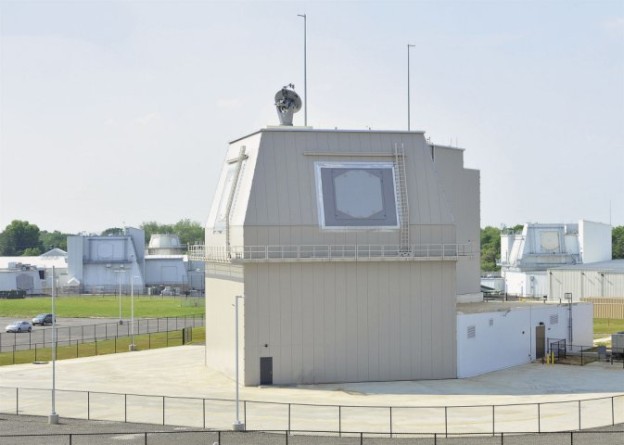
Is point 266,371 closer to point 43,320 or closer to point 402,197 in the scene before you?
point 402,197

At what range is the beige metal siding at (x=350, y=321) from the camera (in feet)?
163

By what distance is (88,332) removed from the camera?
3319 inches

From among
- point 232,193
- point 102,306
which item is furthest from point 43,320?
point 232,193

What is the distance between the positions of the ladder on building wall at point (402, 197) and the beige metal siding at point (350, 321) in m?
1.38

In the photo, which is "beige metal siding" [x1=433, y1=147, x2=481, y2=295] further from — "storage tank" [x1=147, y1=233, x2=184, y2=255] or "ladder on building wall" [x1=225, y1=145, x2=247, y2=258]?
"storage tank" [x1=147, y1=233, x2=184, y2=255]

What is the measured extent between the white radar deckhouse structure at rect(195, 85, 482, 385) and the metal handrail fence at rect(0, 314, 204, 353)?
87.8ft

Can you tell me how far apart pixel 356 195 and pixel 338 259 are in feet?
13.4

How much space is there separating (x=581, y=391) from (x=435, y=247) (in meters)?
11.2

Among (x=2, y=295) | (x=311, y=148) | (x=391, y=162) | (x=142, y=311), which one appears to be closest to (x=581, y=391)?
(x=391, y=162)

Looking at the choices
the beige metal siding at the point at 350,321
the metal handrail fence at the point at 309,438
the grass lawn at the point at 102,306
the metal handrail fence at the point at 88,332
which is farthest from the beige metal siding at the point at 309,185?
the grass lawn at the point at 102,306

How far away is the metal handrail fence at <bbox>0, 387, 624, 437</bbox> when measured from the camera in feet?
125

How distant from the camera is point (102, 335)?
80.8 meters

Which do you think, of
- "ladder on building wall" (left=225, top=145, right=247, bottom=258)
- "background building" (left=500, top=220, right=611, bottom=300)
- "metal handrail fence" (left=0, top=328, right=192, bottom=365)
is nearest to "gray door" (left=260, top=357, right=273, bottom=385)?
"ladder on building wall" (left=225, top=145, right=247, bottom=258)

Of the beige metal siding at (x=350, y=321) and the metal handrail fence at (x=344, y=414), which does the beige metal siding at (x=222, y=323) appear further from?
Result: the metal handrail fence at (x=344, y=414)
